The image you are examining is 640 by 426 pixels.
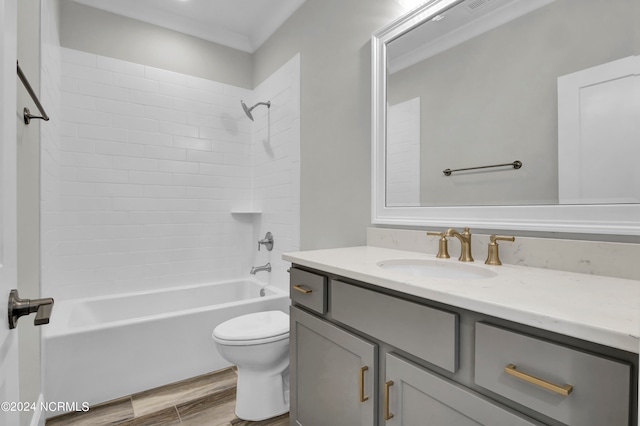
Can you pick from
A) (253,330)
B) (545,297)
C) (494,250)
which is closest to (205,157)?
(253,330)

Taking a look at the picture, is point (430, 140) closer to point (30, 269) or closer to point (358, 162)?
point (358, 162)

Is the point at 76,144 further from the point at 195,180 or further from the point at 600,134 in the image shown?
the point at 600,134

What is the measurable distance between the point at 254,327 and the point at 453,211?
3.95 feet

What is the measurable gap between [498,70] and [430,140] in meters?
0.37

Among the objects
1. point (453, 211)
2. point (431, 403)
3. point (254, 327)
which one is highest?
point (453, 211)

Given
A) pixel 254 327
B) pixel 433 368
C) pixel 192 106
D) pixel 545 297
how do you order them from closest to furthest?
pixel 545 297 < pixel 433 368 < pixel 254 327 < pixel 192 106

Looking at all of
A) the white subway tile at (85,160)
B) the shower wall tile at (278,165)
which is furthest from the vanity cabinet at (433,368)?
the white subway tile at (85,160)

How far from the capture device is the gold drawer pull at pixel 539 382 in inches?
22.7

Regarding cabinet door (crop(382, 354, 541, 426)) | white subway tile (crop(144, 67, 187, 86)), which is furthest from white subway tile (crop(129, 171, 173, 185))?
cabinet door (crop(382, 354, 541, 426))

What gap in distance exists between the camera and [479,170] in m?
1.31

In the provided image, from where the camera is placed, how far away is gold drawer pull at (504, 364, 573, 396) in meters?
0.58

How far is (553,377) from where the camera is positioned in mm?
603

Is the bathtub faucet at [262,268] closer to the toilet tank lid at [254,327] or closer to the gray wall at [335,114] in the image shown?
the gray wall at [335,114]

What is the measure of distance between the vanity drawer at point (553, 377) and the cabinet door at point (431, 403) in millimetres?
47
